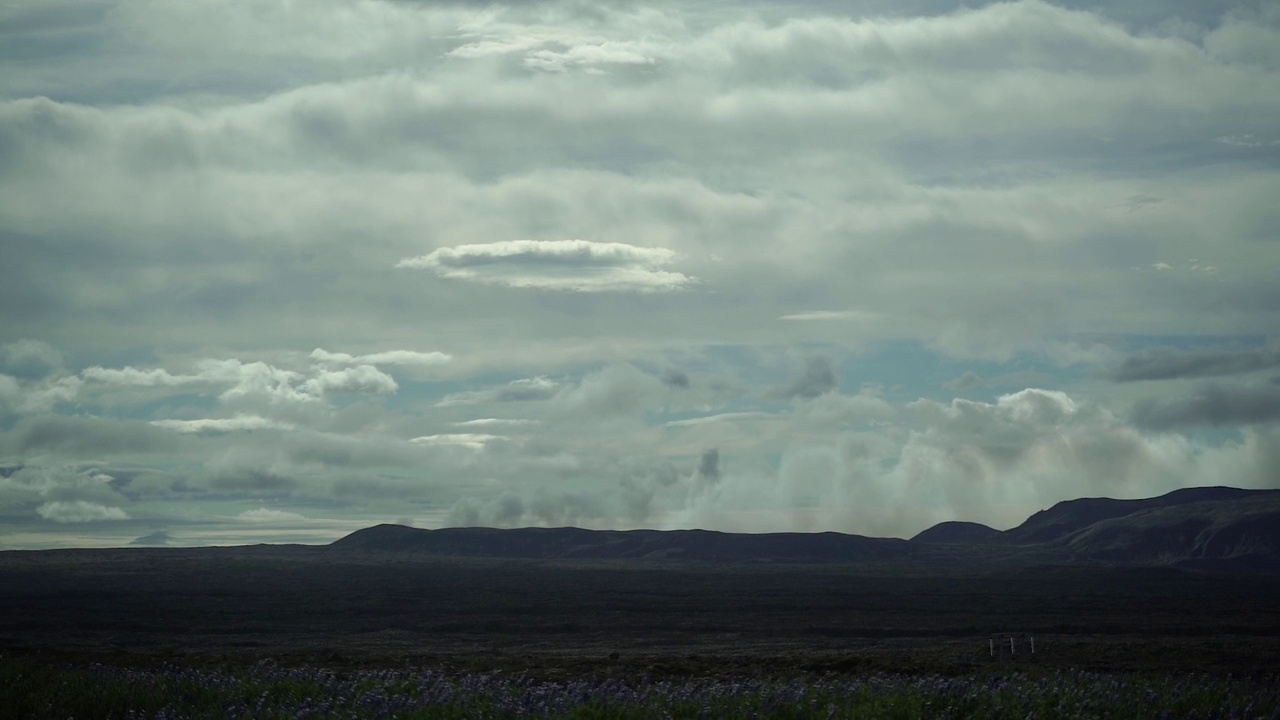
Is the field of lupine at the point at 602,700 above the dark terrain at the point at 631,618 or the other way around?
above

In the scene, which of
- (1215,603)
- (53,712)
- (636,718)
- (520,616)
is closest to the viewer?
(636,718)

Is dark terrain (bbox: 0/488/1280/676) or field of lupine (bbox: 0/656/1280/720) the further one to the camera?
dark terrain (bbox: 0/488/1280/676)

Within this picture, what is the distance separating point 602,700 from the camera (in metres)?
14.9

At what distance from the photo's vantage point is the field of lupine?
13977mm

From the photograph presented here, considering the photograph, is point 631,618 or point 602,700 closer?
point 602,700

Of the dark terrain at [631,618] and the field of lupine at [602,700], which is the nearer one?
the field of lupine at [602,700]

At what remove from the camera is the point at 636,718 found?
13438 millimetres

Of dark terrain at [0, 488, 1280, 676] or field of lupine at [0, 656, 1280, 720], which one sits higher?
field of lupine at [0, 656, 1280, 720]

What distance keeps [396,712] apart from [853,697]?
5.91m

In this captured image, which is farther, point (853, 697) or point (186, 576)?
point (186, 576)

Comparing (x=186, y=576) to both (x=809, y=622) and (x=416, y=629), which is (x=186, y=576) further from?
(x=809, y=622)

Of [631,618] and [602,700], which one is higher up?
[602,700]

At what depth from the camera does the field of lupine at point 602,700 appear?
45.9ft

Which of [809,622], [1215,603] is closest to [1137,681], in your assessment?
[809,622]
